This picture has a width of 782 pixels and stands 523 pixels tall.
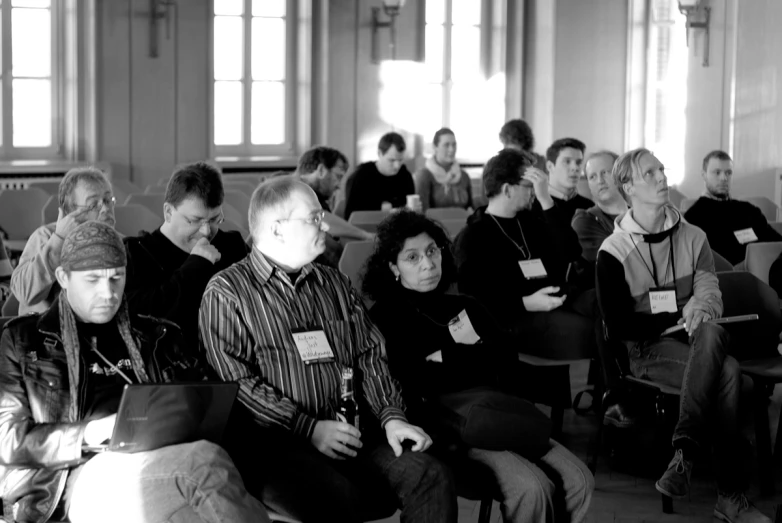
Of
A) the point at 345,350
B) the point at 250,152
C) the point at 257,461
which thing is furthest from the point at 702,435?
the point at 250,152

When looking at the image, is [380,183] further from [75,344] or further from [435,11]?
[75,344]

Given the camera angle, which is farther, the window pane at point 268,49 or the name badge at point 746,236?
the window pane at point 268,49

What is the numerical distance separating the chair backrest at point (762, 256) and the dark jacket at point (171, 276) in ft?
8.96

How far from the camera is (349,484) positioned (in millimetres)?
3025

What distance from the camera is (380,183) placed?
8.59m

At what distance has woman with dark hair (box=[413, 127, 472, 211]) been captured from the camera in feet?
29.1

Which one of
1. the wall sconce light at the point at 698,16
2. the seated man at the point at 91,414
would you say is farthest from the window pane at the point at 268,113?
the seated man at the point at 91,414

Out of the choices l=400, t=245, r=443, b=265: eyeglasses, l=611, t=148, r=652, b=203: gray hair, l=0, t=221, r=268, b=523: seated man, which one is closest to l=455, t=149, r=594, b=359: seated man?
l=611, t=148, r=652, b=203: gray hair

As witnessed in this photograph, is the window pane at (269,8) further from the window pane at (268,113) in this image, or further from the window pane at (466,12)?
the window pane at (466,12)

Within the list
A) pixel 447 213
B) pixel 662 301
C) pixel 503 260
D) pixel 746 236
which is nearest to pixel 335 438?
pixel 662 301

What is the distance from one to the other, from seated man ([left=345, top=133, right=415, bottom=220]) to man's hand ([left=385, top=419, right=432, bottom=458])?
17.4 feet

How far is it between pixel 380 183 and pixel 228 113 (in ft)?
12.1

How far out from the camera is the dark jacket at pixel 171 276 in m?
3.66

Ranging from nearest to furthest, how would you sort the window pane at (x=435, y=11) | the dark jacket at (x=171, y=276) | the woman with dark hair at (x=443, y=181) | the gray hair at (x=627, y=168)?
the dark jacket at (x=171, y=276) < the gray hair at (x=627, y=168) < the woman with dark hair at (x=443, y=181) < the window pane at (x=435, y=11)
